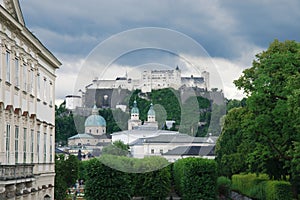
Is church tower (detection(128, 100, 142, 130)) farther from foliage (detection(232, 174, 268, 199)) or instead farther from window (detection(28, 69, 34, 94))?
foliage (detection(232, 174, 268, 199))

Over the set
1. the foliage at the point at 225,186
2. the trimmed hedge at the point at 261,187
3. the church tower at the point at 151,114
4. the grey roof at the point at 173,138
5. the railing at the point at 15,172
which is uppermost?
the church tower at the point at 151,114

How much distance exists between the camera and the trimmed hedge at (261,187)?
4738cm

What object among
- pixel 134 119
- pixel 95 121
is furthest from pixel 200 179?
pixel 95 121

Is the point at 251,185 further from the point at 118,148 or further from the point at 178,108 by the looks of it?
the point at 118,148

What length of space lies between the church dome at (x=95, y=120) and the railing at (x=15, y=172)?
3549 millimetres

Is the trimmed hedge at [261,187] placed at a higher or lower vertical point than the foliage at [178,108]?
lower

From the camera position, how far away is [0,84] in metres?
27.7

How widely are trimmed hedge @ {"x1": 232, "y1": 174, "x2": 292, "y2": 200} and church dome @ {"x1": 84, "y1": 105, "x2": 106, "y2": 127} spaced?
20773 millimetres

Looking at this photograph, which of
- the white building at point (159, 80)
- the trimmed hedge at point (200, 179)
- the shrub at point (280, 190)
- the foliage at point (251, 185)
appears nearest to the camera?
the white building at point (159, 80)

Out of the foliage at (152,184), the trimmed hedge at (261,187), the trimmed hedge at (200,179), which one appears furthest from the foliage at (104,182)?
the trimmed hedge at (261,187)

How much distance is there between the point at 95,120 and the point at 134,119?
2008 mm

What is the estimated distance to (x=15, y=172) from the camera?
1087 inches

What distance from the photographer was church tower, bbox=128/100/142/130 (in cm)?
3092

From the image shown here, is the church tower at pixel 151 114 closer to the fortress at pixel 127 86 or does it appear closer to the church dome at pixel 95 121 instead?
the fortress at pixel 127 86
